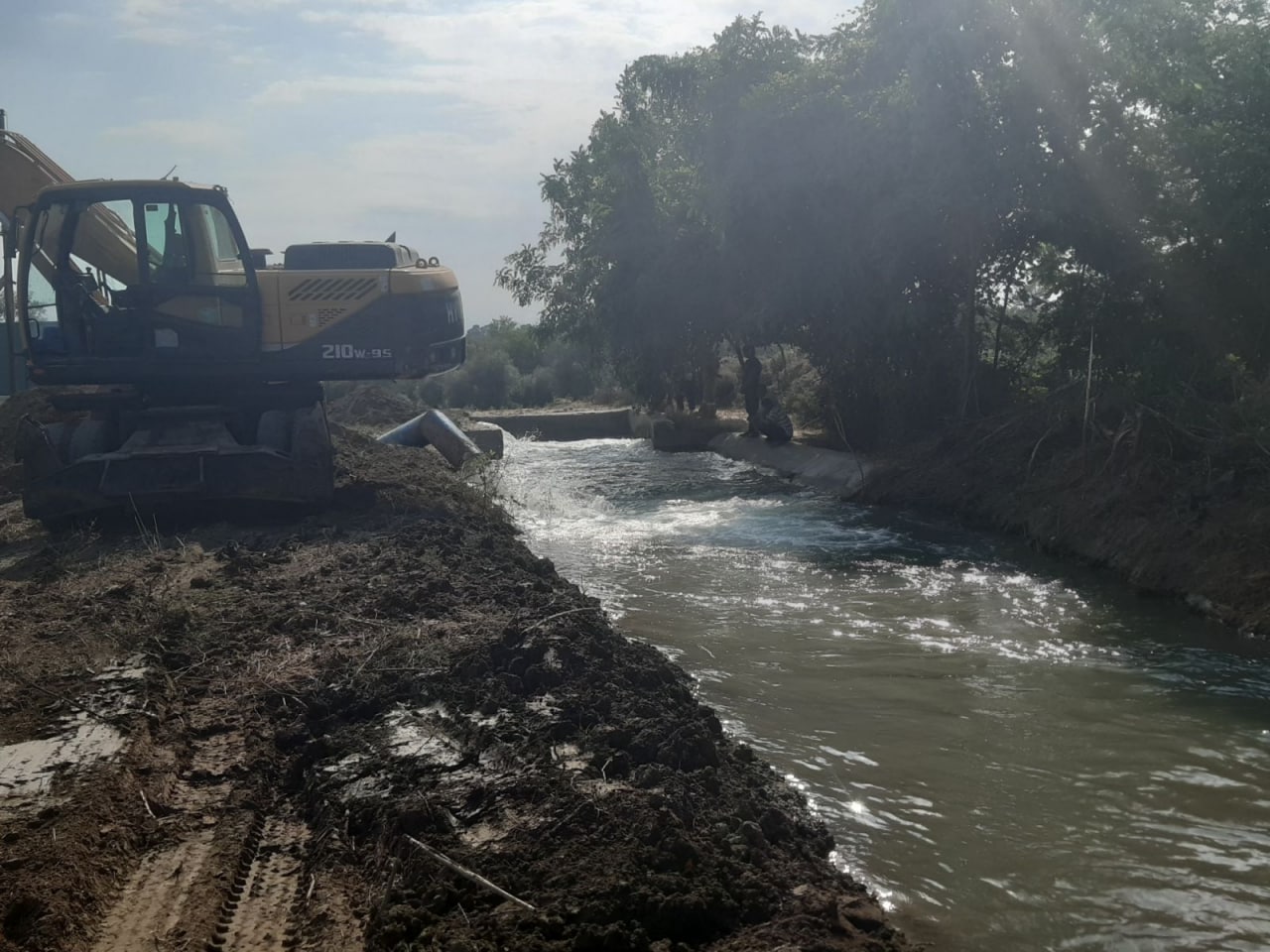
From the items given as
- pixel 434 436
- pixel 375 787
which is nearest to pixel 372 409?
pixel 434 436

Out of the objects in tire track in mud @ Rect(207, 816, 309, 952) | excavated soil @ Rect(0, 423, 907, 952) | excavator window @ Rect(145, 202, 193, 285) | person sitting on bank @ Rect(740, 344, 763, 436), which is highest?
excavator window @ Rect(145, 202, 193, 285)

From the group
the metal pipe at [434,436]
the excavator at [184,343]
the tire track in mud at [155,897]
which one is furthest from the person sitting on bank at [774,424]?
the tire track in mud at [155,897]

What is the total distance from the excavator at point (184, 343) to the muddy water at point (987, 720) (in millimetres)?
3493

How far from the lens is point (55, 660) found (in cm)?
767

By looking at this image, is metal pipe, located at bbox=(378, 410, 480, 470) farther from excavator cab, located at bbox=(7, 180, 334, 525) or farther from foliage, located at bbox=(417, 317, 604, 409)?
foliage, located at bbox=(417, 317, 604, 409)

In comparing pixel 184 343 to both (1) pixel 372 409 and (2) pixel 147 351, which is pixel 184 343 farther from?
(1) pixel 372 409

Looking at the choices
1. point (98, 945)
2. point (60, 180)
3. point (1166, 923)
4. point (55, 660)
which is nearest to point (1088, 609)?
point (1166, 923)

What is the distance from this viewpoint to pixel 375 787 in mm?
5742

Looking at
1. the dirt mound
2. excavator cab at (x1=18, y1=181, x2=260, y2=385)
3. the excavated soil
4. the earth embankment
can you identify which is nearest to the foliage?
the dirt mound

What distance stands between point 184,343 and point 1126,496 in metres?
10.7

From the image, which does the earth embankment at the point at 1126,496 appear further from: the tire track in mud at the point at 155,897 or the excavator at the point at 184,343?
the tire track in mud at the point at 155,897

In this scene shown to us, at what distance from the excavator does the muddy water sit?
3.49m

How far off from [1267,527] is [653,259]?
18264 millimetres

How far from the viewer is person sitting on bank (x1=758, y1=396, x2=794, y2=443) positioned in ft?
90.2
